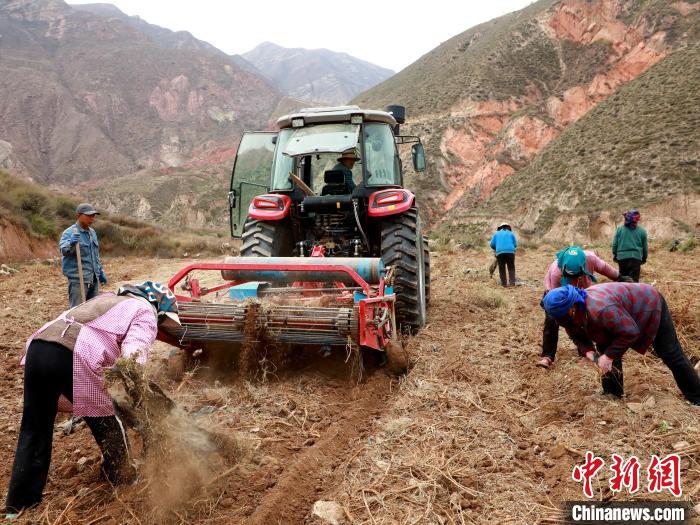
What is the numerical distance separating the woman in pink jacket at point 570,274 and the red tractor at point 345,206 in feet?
4.24

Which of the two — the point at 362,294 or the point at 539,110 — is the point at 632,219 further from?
the point at 539,110

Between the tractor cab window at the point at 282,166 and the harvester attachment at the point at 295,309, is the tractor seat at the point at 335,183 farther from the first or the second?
the harvester attachment at the point at 295,309

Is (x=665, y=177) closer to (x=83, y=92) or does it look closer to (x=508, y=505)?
(x=508, y=505)

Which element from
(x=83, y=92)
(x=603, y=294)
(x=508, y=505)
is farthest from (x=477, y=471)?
(x=83, y=92)

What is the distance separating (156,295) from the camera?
323 cm

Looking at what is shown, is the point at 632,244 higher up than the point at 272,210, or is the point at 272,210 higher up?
the point at 272,210

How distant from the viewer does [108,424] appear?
2900 mm

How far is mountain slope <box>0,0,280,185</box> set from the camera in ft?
179

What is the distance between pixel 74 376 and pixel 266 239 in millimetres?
3206

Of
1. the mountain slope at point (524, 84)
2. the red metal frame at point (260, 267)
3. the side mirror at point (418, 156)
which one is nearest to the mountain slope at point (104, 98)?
the mountain slope at point (524, 84)

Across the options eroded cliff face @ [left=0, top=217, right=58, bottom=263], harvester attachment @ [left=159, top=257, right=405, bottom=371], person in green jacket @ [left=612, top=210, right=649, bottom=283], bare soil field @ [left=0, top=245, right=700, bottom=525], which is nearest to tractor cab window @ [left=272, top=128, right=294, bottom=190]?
harvester attachment @ [left=159, top=257, right=405, bottom=371]

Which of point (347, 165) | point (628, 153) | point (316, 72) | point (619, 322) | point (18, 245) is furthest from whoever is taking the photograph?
point (316, 72)

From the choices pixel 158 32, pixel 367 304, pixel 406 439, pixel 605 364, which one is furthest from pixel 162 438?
pixel 158 32

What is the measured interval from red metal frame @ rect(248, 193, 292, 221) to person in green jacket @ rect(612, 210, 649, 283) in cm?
445
